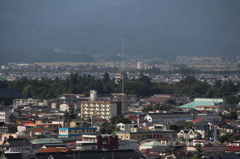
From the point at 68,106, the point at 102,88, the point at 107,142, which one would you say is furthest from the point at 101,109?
the point at 107,142

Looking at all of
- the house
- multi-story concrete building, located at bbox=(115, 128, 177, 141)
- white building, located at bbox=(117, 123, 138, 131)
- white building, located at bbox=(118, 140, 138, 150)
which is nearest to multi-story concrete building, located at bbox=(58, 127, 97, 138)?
multi-story concrete building, located at bbox=(115, 128, 177, 141)

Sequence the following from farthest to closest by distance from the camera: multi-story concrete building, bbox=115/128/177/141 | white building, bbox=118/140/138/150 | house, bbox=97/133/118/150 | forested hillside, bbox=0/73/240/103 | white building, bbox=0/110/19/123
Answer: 1. forested hillside, bbox=0/73/240/103
2. white building, bbox=0/110/19/123
3. multi-story concrete building, bbox=115/128/177/141
4. white building, bbox=118/140/138/150
5. house, bbox=97/133/118/150

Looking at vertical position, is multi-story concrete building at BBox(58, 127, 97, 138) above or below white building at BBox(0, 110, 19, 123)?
below

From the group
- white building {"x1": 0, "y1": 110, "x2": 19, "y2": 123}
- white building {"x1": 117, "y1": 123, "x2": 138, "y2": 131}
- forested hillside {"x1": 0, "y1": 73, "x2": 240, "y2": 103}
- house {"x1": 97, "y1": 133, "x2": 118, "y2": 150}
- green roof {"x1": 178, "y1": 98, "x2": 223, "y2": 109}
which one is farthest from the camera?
forested hillside {"x1": 0, "y1": 73, "x2": 240, "y2": 103}

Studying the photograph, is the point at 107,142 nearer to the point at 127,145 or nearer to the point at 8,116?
the point at 127,145

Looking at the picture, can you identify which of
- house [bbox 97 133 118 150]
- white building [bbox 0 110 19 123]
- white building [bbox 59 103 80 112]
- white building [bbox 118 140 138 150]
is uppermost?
white building [bbox 59 103 80 112]

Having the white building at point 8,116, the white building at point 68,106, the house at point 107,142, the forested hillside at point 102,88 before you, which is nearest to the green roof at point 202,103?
the forested hillside at point 102,88

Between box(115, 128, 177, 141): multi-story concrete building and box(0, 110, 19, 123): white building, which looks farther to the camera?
box(0, 110, 19, 123): white building

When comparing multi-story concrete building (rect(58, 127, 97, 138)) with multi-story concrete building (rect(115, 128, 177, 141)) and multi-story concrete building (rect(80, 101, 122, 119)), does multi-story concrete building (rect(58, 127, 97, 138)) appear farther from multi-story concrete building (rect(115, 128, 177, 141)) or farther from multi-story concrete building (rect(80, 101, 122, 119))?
multi-story concrete building (rect(80, 101, 122, 119))

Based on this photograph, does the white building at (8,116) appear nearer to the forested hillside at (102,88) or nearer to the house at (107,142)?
the house at (107,142)

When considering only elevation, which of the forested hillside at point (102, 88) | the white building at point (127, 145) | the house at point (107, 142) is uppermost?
the forested hillside at point (102, 88)
